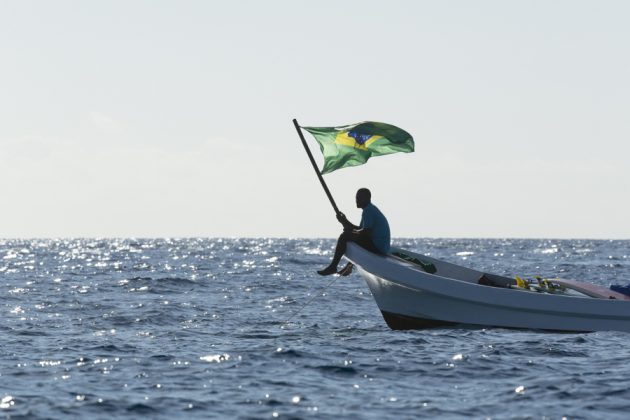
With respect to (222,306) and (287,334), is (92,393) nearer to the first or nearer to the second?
(287,334)

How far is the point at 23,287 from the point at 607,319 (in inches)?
844

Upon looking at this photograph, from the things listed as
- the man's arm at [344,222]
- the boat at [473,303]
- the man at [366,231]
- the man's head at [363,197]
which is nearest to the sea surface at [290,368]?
the boat at [473,303]

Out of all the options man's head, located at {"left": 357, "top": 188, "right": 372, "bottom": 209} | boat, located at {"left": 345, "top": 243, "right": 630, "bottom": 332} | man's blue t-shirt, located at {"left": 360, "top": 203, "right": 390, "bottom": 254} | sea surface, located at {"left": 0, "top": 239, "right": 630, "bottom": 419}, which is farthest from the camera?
man's blue t-shirt, located at {"left": 360, "top": 203, "right": 390, "bottom": 254}

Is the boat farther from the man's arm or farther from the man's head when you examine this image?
the man's head

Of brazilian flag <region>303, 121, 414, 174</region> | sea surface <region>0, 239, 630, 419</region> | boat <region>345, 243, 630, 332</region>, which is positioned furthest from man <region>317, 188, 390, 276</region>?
sea surface <region>0, 239, 630, 419</region>

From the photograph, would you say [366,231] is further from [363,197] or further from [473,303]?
[473,303]

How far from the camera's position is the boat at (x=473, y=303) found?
1777 centimetres

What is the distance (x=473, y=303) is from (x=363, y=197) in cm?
269

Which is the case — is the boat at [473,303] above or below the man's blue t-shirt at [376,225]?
below

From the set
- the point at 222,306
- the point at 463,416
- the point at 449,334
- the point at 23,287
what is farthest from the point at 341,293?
the point at 463,416

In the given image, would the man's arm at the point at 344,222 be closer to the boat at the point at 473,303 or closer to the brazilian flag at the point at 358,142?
the boat at the point at 473,303

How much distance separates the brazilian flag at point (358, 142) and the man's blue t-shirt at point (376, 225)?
3.14ft

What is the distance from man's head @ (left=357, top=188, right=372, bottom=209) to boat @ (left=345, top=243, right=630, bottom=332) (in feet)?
2.43

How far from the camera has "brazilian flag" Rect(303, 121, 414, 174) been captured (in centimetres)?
1878
